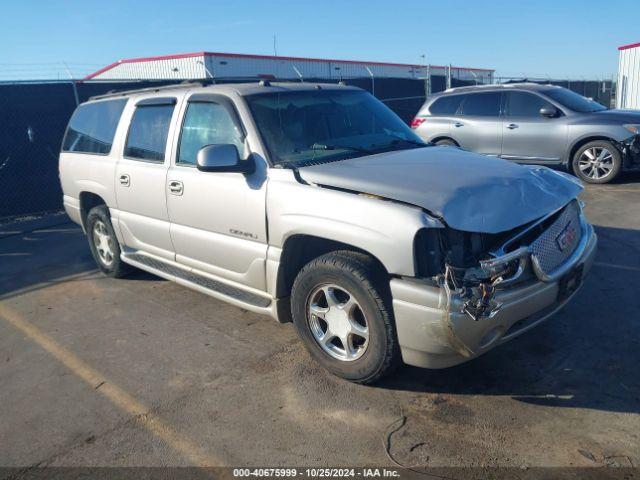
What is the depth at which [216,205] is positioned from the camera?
4.22 m

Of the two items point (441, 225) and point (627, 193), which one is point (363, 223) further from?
point (627, 193)

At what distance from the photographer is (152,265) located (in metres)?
5.21

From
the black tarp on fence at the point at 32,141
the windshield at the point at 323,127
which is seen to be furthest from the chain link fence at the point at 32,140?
the windshield at the point at 323,127

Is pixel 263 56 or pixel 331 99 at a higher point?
pixel 263 56

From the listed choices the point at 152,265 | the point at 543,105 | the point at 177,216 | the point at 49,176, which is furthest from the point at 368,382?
the point at 49,176

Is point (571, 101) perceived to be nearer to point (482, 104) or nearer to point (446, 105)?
point (482, 104)

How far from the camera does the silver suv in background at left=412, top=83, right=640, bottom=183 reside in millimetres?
8977

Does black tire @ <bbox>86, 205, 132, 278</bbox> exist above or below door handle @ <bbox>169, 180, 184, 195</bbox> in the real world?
below

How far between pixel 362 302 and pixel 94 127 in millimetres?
4122

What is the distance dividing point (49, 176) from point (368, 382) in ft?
29.3

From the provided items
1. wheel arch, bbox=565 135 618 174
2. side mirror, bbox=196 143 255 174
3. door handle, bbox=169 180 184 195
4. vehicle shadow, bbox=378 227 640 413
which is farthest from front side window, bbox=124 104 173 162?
wheel arch, bbox=565 135 618 174

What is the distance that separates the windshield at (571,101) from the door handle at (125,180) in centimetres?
763

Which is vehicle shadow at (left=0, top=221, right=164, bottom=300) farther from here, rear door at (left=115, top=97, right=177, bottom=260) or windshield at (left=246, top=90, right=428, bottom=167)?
windshield at (left=246, top=90, right=428, bottom=167)

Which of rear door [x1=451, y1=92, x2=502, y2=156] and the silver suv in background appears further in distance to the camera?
rear door [x1=451, y1=92, x2=502, y2=156]
